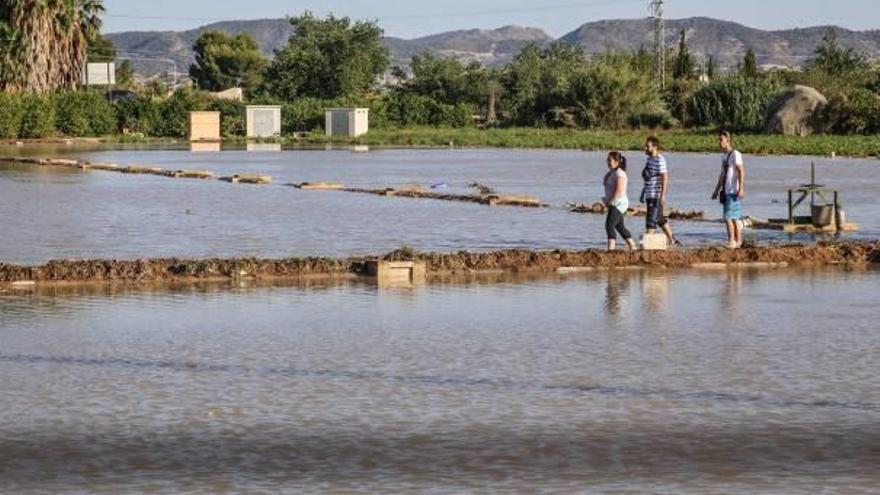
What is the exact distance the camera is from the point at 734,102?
3553 inches

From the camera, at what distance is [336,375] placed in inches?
510

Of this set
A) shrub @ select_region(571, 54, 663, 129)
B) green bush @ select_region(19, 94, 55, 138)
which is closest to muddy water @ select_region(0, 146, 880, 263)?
green bush @ select_region(19, 94, 55, 138)

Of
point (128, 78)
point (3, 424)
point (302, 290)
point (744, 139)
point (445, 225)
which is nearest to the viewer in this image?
point (3, 424)

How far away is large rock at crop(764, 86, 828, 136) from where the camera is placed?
81688mm

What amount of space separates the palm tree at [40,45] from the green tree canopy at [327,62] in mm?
25938

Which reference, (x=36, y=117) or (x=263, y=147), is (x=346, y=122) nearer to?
(x=263, y=147)

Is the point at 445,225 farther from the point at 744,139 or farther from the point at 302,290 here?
the point at 744,139

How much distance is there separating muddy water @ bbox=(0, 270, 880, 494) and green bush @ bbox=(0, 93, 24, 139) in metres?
68.0

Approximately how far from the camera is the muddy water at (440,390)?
31.2 feet

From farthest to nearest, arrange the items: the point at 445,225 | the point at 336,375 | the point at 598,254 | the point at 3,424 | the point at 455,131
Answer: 1. the point at 455,131
2. the point at 445,225
3. the point at 598,254
4. the point at 336,375
5. the point at 3,424

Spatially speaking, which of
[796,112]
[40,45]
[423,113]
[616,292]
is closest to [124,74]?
[423,113]

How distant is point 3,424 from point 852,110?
73193 millimetres

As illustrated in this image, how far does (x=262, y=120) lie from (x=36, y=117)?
1480cm

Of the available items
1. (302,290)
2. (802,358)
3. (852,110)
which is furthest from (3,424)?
(852,110)
